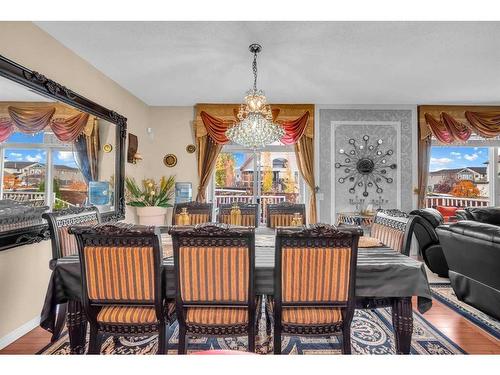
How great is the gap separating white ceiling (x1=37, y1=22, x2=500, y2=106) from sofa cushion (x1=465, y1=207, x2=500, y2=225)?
172 centimetres

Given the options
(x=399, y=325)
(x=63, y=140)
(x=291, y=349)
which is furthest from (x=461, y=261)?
(x=63, y=140)

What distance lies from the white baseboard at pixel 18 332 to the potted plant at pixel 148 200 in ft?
6.20

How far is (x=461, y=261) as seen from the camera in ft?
8.27

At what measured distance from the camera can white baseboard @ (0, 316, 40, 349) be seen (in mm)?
2029


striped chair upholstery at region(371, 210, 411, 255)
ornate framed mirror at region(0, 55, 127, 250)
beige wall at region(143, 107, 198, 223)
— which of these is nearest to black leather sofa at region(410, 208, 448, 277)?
striped chair upholstery at region(371, 210, 411, 255)

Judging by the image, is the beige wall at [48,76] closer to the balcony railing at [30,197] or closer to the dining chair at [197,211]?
the balcony railing at [30,197]

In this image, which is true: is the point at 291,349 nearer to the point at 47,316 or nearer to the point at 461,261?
the point at 47,316

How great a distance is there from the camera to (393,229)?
226 centimetres

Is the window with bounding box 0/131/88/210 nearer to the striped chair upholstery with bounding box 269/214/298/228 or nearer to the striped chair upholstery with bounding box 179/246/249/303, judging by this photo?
the striped chair upholstery with bounding box 179/246/249/303

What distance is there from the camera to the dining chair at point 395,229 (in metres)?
2.04

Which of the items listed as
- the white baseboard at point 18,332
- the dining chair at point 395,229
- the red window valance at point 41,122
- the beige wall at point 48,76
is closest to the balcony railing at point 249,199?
the beige wall at point 48,76

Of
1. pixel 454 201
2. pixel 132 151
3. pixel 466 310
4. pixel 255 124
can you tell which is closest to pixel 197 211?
pixel 255 124

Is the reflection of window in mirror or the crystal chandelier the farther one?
the crystal chandelier
